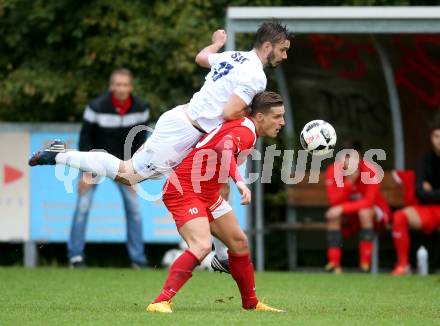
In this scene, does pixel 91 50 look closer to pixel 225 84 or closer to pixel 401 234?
pixel 401 234

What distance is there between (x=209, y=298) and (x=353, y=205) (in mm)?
4545

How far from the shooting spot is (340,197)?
46.2 ft

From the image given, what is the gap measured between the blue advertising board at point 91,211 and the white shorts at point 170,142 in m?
4.71

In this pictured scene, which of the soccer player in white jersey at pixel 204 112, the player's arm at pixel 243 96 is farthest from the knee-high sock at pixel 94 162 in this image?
the player's arm at pixel 243 96

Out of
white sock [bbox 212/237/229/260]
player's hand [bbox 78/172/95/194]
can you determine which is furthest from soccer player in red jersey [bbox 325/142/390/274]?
white sock [bbox 212/237/229/260]

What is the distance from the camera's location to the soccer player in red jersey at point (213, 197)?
26.1 feet

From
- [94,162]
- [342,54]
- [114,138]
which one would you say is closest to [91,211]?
[114,138]

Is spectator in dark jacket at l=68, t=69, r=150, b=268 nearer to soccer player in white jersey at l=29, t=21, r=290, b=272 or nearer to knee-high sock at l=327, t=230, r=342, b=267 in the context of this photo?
knee-high sock at l=327, t=230, r=342, b=267

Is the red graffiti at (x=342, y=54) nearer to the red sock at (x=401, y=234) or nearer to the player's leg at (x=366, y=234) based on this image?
the player's leg at (x=366, y=234)

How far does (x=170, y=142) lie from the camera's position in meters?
9.34

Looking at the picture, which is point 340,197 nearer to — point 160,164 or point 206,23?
point 206,23

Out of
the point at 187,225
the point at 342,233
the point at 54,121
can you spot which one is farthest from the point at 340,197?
the point at 187,225

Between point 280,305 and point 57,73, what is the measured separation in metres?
7.28

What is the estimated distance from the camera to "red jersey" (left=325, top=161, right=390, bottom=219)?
14.0 metres
